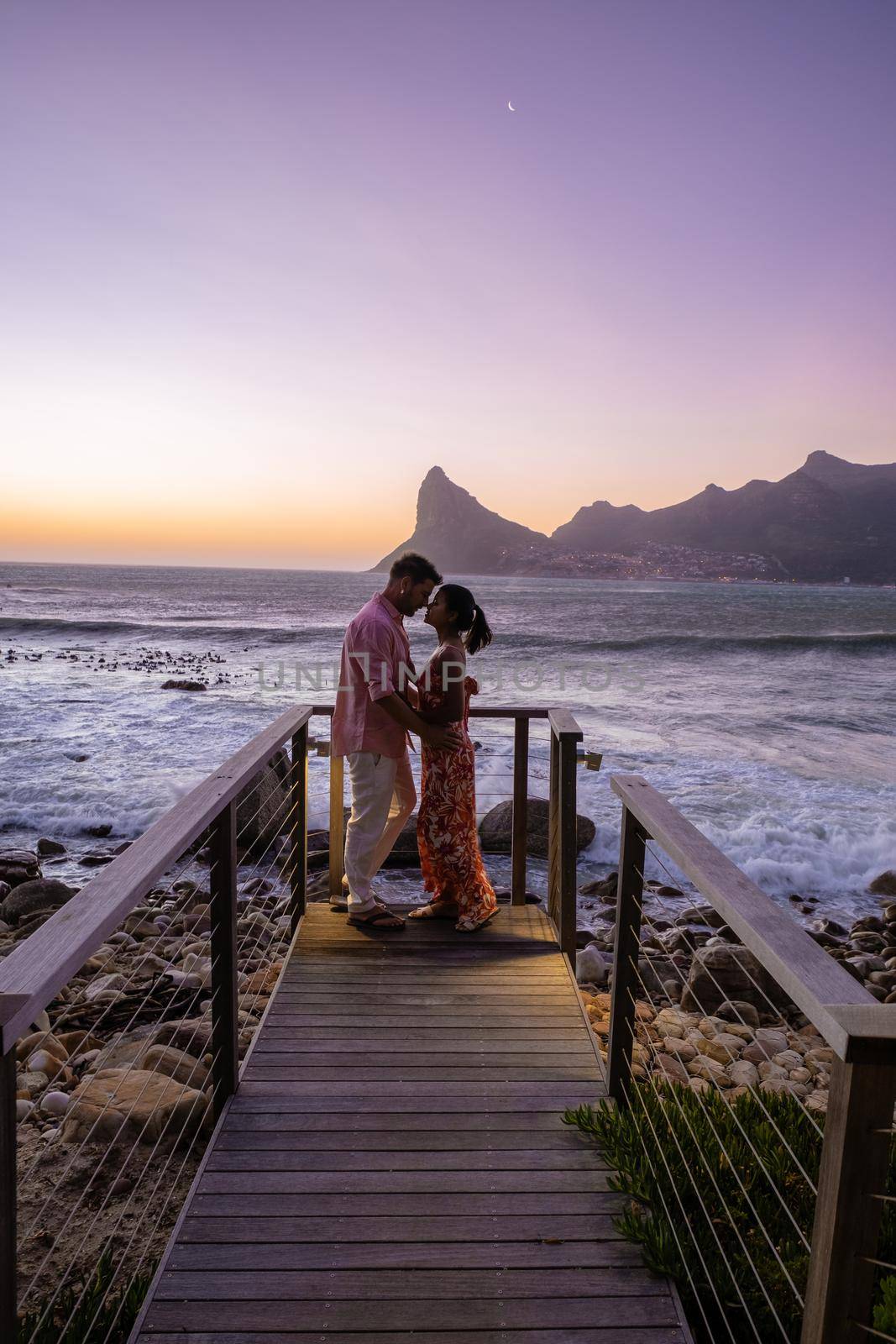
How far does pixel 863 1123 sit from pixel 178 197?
432 inches

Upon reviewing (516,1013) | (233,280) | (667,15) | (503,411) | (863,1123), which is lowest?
(516,1013)

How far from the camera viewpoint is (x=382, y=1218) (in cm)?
207

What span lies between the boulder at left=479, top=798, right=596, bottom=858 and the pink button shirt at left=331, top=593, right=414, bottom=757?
4.33 m

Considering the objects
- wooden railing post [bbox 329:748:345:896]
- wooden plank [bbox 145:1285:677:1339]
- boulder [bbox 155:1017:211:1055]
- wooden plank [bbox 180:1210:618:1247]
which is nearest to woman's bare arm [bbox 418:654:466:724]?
wooden railing post [bbox 329:748:345:896]

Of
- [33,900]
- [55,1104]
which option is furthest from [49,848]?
[55,1104]

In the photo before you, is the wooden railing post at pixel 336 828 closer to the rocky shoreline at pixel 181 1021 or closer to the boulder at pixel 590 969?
the rocky shoreline at pixel 181 1021

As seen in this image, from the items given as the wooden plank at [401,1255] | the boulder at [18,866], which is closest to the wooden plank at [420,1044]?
the wooden plank at [401,1255]

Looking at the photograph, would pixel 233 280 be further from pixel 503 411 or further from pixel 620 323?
pixel 503 411

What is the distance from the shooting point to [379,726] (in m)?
3.84

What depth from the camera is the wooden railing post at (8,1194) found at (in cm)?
90

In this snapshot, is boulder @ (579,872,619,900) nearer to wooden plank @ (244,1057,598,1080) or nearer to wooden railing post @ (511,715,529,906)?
wooden railing post @ (511,715,529,906)

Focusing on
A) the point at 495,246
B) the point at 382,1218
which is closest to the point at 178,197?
the point at 495,246

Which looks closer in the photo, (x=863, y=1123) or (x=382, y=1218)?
(x=863, y=1123)

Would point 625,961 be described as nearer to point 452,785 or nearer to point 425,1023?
point 425,1023
